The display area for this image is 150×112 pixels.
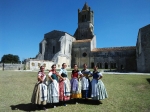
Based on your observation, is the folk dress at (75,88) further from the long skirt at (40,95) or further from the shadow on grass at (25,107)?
the shadow on grass at (25,107)

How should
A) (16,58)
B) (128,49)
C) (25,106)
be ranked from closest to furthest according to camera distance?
(25,106) → (128,49) → (16,58)

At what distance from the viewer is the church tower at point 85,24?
5584 centimetres

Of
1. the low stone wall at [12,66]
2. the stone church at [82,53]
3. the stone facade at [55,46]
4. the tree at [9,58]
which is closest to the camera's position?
the low stone wall at [12,66]

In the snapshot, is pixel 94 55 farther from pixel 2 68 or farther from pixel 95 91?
pixel 95 91

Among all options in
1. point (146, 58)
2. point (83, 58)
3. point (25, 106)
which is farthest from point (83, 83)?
point (83, 58)

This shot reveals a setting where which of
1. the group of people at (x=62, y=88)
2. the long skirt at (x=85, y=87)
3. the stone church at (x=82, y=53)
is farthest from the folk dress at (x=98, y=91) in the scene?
the stone church at (x=82, y=53)

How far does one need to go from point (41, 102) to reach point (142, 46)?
24.2m

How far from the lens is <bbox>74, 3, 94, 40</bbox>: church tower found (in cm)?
5584

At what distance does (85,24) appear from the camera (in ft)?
187

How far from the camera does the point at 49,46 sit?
48.8 metres

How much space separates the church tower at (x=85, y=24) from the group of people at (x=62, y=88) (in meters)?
48.3

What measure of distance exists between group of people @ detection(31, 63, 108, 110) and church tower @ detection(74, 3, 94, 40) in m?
48.3

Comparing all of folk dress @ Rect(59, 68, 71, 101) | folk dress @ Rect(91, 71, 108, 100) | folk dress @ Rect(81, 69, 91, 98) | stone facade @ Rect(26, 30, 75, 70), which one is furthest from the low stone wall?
folk dress @ Rect(91, 71, 108, 100)

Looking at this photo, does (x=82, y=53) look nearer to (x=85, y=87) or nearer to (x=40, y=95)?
(x=85, y=87)
